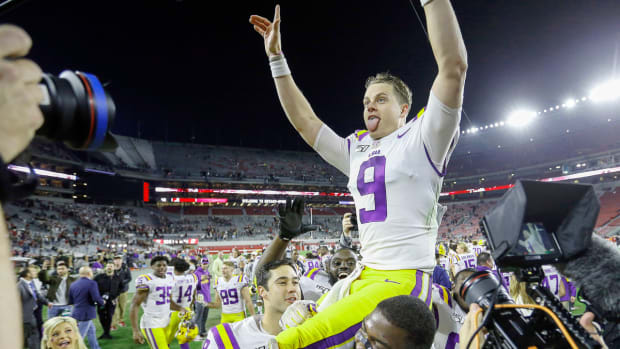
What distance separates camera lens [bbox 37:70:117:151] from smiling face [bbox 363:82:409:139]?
1.52 metres

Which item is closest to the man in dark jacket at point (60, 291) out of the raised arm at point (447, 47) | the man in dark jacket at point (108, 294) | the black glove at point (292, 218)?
the man in dark jacket at point (108, 294)

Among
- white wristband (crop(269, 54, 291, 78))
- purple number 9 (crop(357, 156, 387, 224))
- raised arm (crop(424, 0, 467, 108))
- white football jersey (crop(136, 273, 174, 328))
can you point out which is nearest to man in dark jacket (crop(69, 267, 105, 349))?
white football jersey (crop(136, 273, 174, 328))

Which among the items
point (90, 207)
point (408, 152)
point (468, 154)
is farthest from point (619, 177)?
point (90, 207)

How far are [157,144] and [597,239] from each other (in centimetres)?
5430

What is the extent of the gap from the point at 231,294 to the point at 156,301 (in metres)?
1.77

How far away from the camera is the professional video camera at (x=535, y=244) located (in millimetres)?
Answer: 1124

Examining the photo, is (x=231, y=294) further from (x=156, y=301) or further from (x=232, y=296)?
(x=156, y=301)

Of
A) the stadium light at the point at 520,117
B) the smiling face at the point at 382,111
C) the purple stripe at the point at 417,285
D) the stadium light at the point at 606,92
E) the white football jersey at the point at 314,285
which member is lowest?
the white football jersey at the point at 314,285

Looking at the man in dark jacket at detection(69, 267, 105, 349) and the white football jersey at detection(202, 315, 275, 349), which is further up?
the white football jersey at detection(202, 315, 275, 349)

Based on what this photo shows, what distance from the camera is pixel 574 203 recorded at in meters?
1.25

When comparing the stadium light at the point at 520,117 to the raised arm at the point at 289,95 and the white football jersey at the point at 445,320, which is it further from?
the raised arm at the point at 289,95

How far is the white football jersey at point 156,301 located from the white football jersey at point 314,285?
3.90 metres

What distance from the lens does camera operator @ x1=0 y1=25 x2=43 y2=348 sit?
0.59m

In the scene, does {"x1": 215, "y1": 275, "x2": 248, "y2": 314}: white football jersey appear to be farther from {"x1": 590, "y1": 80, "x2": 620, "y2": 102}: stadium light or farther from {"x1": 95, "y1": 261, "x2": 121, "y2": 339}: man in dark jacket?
{"x1": 590, "y1": 80, "x2": 620, "y2": 102}: stadium light
